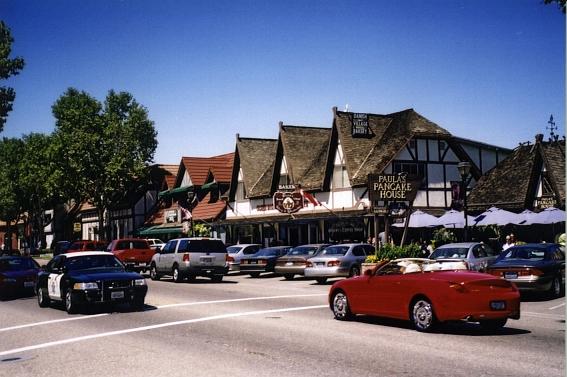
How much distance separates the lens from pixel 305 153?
43.8 meters

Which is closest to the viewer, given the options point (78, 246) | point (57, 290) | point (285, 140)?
point (57, 290)

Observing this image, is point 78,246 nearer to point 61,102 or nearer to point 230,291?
point 230,291

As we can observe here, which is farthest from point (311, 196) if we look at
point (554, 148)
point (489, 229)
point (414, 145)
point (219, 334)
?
point (219, 334)

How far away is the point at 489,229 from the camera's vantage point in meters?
36.3

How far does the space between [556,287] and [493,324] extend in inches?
270

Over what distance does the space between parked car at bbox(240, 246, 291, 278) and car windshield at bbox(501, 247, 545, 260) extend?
13.4 meters

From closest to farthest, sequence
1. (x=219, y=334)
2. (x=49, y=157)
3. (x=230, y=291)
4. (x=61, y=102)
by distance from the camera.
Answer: (x=219, y=334) < (x=230, y=291) < (x=49, y=157) < (x=61, y=102)

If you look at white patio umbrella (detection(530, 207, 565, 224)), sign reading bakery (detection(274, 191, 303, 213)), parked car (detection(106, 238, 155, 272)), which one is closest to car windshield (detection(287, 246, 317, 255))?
parked car (detection(106, 238, 155, 272))

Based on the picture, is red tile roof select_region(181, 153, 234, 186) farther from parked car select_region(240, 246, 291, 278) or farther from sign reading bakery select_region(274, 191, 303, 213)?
parked car select_region(240, 246, 291, 278)

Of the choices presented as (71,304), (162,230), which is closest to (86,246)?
(162,230)

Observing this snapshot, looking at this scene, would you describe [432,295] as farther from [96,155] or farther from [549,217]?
[96,155]

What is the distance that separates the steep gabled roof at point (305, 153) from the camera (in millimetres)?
41375

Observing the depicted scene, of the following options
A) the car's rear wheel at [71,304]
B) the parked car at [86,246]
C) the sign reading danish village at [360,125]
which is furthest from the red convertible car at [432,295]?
the parked car at [86,246]

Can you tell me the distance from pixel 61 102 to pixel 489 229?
164ft
